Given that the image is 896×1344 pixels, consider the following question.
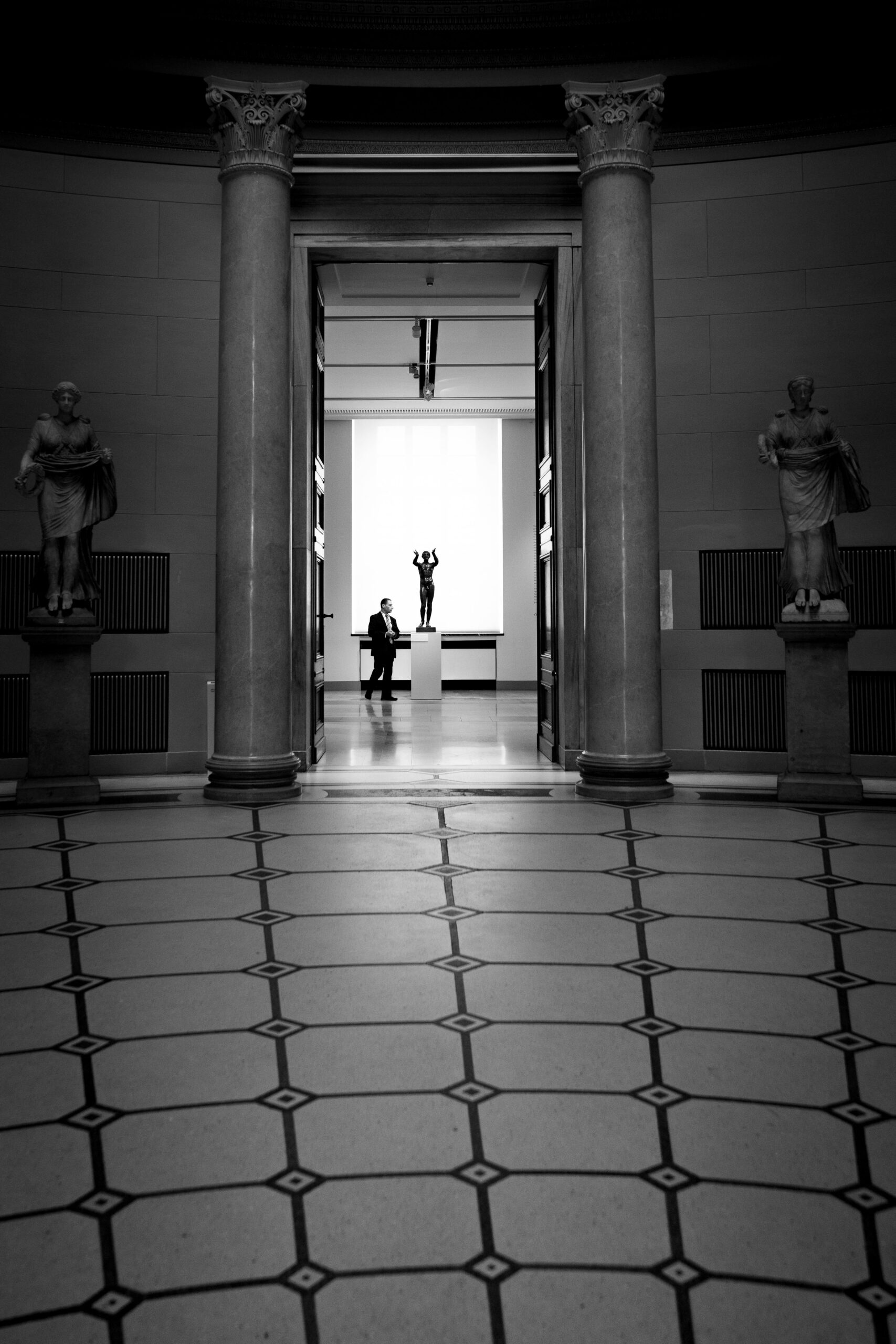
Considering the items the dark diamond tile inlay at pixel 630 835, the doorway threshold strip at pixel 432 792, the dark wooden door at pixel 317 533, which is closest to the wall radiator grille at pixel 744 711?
the doorway threshold strip at pixel 432 792

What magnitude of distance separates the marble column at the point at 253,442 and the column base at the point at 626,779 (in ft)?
6.63

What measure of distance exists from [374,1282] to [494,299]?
10.7 meters

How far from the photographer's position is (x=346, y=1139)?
252 centimetres

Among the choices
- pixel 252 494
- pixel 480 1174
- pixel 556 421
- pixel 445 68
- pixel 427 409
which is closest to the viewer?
pixel 480 1174

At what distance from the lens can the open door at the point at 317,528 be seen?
9.22m

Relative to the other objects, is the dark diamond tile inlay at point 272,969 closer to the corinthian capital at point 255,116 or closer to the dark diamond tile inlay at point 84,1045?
the dark diamond tile inlay at point 84,1045

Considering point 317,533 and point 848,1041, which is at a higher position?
point 317,533

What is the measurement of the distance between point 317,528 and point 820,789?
4.73 meters

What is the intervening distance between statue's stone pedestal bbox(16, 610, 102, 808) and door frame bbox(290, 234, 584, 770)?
1932mm

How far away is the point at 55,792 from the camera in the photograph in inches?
279

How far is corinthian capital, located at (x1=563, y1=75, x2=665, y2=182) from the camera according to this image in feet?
25.3

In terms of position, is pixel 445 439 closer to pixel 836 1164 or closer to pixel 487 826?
pixel 487 826

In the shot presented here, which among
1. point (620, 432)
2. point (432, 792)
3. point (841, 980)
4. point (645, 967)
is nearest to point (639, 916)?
point (645, 967)

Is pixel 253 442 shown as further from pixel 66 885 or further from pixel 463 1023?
pixel 463 1023
